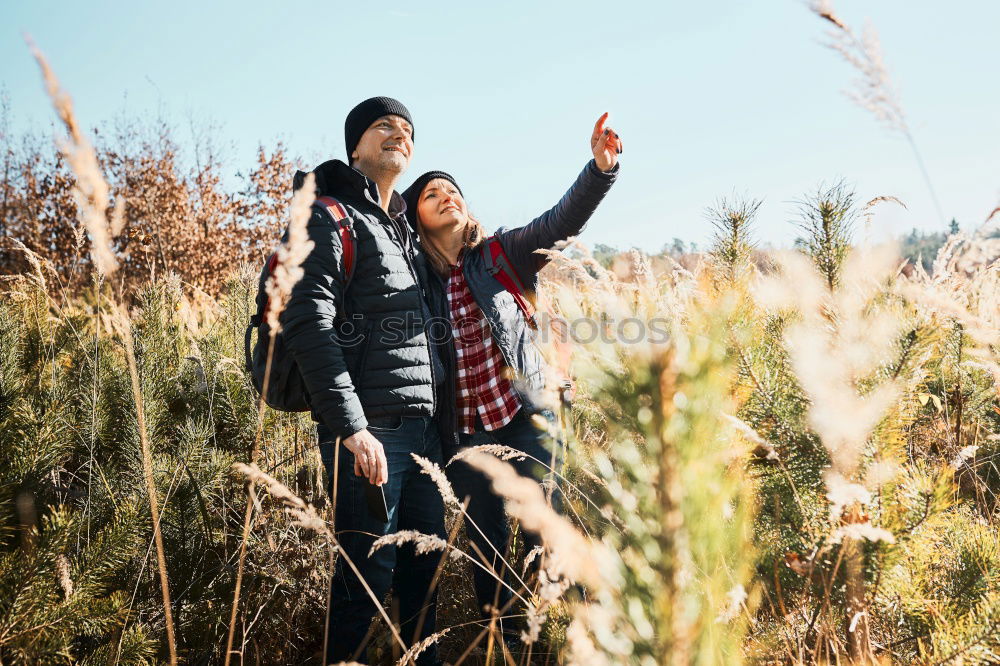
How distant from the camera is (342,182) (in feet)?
8.09

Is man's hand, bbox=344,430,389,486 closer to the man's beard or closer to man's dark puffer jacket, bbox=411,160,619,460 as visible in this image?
man's dark puffer jacket, bbox=411,160,619,460

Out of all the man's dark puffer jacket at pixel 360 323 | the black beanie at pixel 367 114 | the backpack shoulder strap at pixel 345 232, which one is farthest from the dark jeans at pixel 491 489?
the black beanie at pixel 367 114

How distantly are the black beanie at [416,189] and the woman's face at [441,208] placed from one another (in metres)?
0.02

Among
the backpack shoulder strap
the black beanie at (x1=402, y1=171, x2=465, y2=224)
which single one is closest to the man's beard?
the black beanie at (x1=402, y1=171, x2=465, y2=224)

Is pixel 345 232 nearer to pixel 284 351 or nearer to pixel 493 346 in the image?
pixel 284 351

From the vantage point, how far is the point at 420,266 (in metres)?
2.54

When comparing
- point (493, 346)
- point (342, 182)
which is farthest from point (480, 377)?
point (342, 182)

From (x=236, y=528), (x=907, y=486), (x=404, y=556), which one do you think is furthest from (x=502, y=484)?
(x=236, y=528)

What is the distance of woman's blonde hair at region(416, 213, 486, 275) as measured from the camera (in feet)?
8.88

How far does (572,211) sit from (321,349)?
119 centimetres

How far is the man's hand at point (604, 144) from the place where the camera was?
2434mm

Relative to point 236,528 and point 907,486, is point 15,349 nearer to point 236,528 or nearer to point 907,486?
point 236,528

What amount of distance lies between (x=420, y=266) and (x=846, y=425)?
6.10ft

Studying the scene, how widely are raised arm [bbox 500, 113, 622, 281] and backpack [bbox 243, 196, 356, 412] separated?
0.77m
